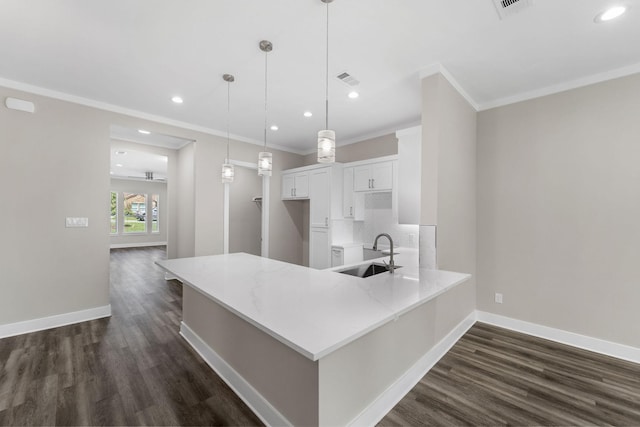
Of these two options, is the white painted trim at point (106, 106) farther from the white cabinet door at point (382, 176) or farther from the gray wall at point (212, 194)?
the white cabinet door at point (382, 176)

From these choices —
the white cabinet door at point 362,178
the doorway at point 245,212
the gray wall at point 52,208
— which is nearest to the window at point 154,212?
the doorway at point 245,212

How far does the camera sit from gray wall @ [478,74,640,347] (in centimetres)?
256

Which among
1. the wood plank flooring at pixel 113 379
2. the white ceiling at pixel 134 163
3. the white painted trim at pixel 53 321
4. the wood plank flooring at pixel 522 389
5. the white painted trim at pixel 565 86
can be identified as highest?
the white ceiling at pixel 134 163

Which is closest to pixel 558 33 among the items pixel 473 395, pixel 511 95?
pixel 511 95

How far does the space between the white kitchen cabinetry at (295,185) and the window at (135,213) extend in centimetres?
835

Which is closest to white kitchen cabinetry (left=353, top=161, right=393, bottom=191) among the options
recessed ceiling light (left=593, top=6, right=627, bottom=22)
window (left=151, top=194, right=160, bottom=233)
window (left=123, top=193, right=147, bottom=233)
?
recessed ceiling light (left=593, top=6, right=627, bottom=22)

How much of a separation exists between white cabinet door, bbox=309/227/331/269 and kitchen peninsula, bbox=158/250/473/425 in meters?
2.20

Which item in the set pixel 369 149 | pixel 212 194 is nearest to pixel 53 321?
pixel 212 194

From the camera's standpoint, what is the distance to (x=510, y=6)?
5.93ft

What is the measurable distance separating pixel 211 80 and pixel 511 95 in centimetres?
352

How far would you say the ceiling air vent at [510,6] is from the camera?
5.82 feet

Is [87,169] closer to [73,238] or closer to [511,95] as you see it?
[73,238]

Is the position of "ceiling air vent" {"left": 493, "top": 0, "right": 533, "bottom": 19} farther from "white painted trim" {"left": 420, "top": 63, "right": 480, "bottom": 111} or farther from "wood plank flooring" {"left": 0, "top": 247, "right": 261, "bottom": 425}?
"wood plank flooring" {"left": 0, "top": 247, "right": 261, "bottom": 425}

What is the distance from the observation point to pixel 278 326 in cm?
119
